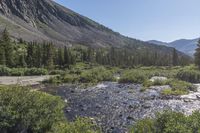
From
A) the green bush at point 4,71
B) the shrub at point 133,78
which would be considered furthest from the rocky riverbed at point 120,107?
the green bush at point 4,71

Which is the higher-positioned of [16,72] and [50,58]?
[50,58]

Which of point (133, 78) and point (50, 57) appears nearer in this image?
point (133, 78)

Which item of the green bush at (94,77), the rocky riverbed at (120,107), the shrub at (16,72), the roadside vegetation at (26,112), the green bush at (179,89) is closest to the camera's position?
the roadside vegetation at (26,112)

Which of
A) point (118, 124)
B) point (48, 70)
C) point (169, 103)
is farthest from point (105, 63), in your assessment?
point (118, 124)

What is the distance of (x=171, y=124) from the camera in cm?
1683

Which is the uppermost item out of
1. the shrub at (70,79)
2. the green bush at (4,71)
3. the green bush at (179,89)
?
the green bush at (4,71)

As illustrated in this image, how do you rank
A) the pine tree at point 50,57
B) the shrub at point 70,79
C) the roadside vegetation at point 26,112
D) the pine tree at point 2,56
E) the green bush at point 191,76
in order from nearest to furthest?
the roadside vegetation at point 26,112 < the green bush at point 191,76 < the shrub at point 70,79 < the pine tree at point 2,56 < the pine tree at point 50,57

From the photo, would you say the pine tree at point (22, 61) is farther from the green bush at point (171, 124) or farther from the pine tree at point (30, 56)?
the green bush at point (171, 124)

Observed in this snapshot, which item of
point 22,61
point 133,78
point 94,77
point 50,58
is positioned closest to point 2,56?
point 22,61

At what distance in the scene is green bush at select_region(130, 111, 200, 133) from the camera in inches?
632

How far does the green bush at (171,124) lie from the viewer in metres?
16.1

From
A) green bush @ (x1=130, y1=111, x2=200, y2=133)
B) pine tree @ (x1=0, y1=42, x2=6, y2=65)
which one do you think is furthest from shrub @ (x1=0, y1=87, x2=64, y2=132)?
pine tree @ (x1=0, y1=42, x2=6, y2=65)

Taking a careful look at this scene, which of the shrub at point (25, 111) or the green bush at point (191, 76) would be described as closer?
the shrub at point (25, 111)

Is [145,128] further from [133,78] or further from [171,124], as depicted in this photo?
[133,78]
